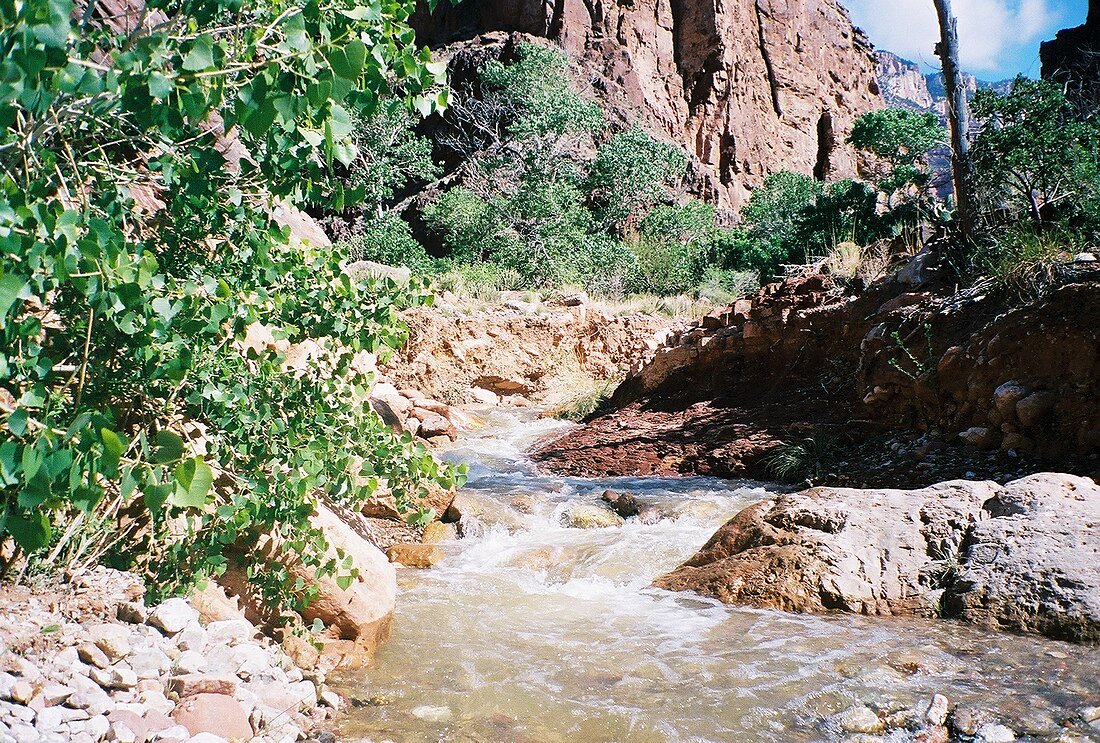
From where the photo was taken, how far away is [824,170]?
3781 cm

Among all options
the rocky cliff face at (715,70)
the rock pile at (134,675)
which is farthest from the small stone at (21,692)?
the rocky cliff face at (715,70)

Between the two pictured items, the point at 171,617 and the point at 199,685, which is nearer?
the point at 199,685

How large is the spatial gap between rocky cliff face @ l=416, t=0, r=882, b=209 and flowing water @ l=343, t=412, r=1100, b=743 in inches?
1162

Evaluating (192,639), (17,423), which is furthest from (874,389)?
(17,423)

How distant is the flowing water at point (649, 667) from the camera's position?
2727 millimetres

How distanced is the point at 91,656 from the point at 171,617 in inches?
13.4

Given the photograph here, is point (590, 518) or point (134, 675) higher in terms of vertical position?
point (134, 675)

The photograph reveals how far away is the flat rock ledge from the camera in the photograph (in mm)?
3457

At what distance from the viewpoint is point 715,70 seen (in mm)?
34375

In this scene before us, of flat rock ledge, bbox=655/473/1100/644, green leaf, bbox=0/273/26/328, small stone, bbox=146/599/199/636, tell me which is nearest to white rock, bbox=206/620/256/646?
small stone, bbox=146/599/199/636

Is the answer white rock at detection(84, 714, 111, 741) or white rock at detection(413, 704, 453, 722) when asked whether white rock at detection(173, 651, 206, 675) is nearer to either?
white rock at detection(84, 714, 111, 741)

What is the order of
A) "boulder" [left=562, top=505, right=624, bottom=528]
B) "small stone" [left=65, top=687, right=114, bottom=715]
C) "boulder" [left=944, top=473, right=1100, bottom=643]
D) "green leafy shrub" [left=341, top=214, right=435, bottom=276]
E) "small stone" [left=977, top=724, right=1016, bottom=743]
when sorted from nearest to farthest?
"small stone" [left=65, top=687, right=114, bottom=715] → "small stone" [left=977, top=724, right=1016, bottom=743] → "boulder" [left=944, top=473, right=1100, bottom=643] → "boulder" [left=562, top=505, right=624, bottom=528] → "green leafy shrub" [left=341, top=214, right=435, bottom=276]

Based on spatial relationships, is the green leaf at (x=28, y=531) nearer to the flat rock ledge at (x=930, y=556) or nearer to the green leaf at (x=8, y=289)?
the green leaf at (x=8, y=289)

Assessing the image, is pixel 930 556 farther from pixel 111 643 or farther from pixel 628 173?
pixel 628 173
